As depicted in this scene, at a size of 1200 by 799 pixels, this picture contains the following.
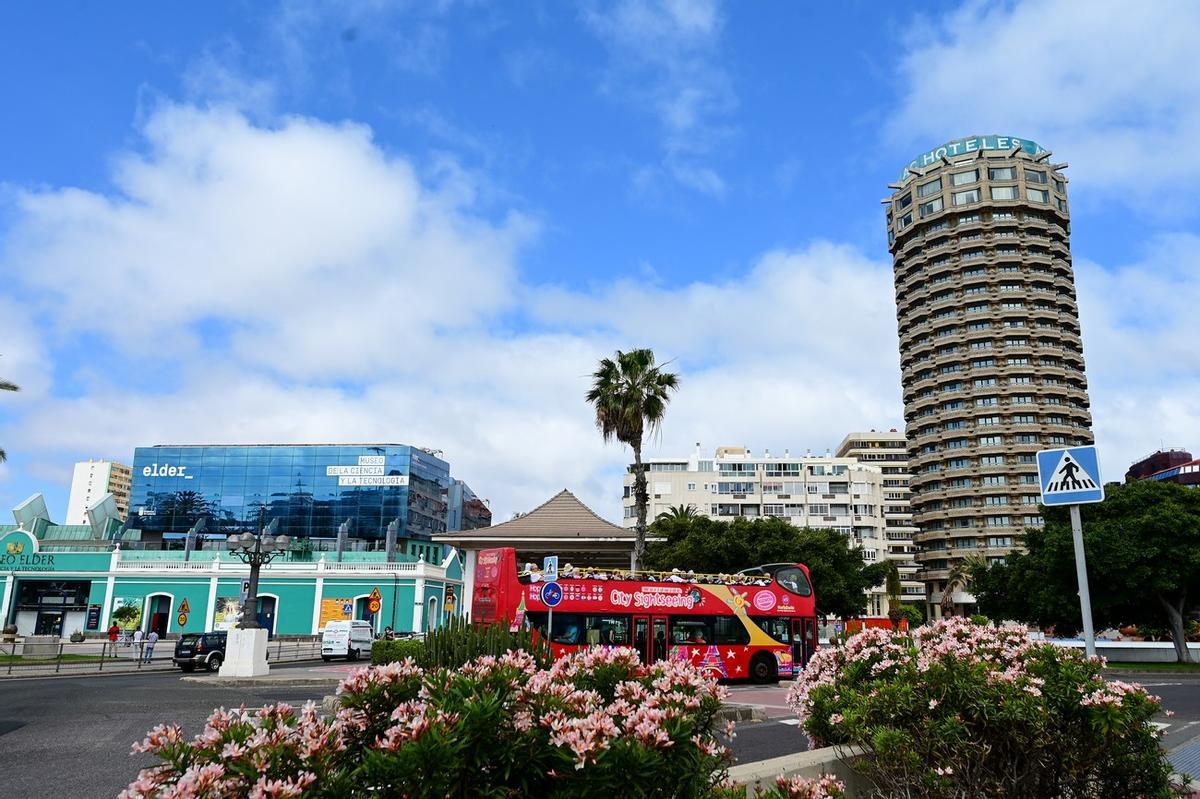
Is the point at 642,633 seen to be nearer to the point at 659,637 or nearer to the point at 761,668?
the point at 659,637

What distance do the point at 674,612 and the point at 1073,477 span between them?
50.5 ft

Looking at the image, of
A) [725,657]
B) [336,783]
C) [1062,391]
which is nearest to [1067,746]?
[336,783]

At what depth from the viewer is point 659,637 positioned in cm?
2320

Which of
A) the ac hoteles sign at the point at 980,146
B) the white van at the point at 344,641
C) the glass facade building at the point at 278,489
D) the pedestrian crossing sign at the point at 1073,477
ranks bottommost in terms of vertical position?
the white van at the point at 344,641

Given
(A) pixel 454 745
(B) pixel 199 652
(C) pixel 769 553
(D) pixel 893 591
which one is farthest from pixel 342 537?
(A) pixel 454 745

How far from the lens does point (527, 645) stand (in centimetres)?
721

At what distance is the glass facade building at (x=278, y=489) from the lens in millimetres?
92750

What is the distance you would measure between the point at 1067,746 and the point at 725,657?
1941 cm

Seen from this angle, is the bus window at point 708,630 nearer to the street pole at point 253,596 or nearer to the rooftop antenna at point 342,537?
the street pole at point 253,596

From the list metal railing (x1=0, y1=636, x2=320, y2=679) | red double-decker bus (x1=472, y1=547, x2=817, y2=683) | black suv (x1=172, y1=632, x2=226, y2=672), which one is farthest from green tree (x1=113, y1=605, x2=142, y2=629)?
red double-decker bus (x1=472, y1=547, x2=817, y2=683)

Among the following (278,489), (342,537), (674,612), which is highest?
(278,489)

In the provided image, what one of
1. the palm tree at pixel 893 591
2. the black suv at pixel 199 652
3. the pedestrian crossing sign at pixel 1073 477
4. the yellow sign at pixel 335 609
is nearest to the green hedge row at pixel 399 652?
the pedestrian crossing sign at pixel 1073 477

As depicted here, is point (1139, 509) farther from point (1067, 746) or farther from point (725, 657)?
point (1067, 746)

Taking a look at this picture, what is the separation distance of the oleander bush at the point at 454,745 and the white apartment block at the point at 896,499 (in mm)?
92937
